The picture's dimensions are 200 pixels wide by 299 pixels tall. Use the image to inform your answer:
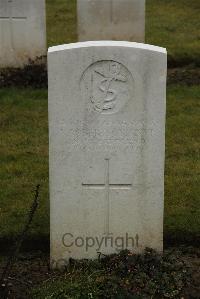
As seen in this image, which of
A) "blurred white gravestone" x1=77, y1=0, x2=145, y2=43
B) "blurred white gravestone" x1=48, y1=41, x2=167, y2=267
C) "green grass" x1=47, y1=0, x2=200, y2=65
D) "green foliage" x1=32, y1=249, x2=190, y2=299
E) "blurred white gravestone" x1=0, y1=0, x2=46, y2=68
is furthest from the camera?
"green grass" x1=47, y1=0, x2=200, y2=65

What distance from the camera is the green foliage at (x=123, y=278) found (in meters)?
4.31

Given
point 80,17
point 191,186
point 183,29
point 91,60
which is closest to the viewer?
point 91,60

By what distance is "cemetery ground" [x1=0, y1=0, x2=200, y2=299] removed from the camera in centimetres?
444

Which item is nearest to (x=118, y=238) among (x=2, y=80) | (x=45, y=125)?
(x=45, y=125)

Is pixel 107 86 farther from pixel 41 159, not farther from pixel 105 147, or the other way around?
pixel 41 159

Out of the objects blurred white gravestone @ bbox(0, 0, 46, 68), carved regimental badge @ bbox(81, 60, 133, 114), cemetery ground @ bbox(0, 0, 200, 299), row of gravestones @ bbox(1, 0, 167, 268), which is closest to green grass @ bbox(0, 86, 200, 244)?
cemetery ground @ bbox(0, 0, 200, 299)

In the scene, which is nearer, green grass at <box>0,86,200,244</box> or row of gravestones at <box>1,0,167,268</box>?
row of gravestones at <box>1,0,167,268</box>

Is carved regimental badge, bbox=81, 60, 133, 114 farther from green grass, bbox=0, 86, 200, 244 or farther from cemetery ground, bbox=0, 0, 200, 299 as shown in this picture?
green grass, bbox=0, 86, 200, 244

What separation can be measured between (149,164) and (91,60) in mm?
726

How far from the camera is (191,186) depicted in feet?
20.0

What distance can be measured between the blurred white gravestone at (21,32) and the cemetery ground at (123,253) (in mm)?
557

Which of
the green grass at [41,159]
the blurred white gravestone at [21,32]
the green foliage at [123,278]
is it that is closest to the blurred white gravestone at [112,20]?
the blurred white gravestone at [21,32]

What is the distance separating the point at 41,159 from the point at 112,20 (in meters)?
4.44

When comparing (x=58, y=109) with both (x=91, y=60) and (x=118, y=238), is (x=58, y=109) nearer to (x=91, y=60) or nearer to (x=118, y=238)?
(x=91, y=60)
